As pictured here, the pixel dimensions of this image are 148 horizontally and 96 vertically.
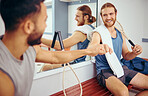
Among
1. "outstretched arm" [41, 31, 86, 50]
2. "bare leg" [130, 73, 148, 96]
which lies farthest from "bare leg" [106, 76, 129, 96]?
"outstretched arm" [41, 31, 86, 50]

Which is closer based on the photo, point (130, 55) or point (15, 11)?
point (15, 11)

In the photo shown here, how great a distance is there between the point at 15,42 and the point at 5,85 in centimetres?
24

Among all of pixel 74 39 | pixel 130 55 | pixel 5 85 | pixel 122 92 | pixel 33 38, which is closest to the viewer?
pixel 5 85

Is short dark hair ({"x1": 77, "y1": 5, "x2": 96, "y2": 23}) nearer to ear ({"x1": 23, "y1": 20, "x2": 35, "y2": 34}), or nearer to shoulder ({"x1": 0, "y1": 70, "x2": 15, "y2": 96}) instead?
ear ({"x1": 23, "y1": 20, "x2": 35, "y2": 34})

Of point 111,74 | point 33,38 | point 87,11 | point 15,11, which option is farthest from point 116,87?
point 15,11

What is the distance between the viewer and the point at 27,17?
2.82ft

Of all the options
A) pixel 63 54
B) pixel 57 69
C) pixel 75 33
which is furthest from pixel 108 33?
pixel 63 54

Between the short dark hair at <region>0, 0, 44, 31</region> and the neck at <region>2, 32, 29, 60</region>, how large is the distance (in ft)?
0.13

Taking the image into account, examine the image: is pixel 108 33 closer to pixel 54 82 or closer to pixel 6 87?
pixel 54 82

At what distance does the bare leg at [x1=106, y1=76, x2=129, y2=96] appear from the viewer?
1582 millimetres

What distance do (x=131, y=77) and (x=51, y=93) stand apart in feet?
3.32

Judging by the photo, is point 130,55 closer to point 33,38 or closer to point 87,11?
point 87,11

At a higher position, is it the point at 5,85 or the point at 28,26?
the point at 28,26

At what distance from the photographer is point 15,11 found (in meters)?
0.83
